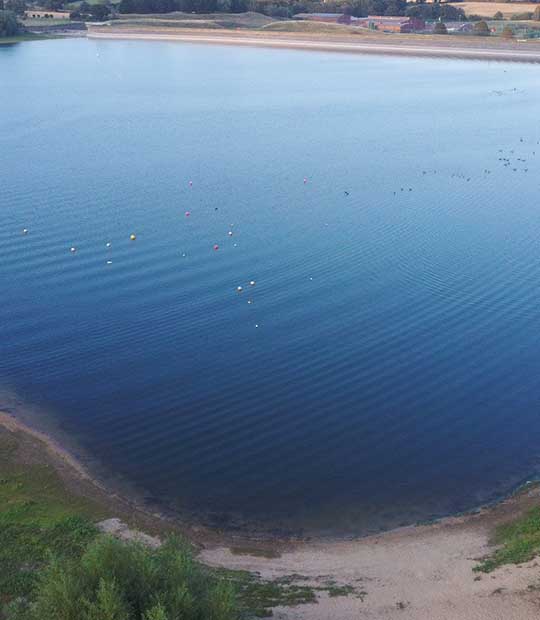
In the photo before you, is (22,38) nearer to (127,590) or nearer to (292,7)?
(292,7)

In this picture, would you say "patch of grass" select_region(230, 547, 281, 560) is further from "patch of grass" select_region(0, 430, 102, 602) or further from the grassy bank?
"patch of grass" select_region(0, 430, 102, 602)

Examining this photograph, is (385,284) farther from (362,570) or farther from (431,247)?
(362,570)

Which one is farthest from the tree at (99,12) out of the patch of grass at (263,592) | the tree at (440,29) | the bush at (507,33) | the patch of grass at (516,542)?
the patch of grass at (263,592)

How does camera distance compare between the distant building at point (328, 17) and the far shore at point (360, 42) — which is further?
the distant building at point (328, 17)

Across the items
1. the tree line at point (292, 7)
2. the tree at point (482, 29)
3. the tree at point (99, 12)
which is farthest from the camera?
the tree line at point (292, 7)

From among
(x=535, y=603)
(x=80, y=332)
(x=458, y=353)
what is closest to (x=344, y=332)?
(x=458, y=353)

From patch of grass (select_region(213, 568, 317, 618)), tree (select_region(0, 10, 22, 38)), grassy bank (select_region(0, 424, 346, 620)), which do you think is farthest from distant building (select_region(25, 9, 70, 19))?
patch of grass (select_region(213, 568, 317, 618))

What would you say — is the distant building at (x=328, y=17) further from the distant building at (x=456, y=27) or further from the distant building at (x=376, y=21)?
the distant building at (x=456, y=27)
